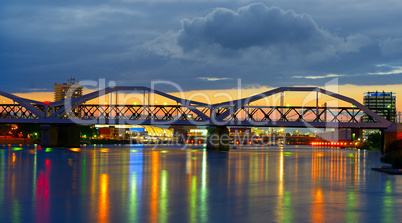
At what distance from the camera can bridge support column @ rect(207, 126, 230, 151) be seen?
156000 millimetres

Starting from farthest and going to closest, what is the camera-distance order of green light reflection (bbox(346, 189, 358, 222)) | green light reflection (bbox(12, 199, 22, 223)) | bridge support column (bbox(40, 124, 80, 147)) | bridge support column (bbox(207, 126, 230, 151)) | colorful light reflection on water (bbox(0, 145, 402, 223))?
bridge support column (bbox(40, 124, 80, 147)), bridge support column (bbox(207, 126, 230, 151)), colorful light reflection on water (bbox(0, 145, 402, 223)), green light reflection (bbox(346, 189, 358, 222)), green light reflection (bbox(12, 199, 22, 223))

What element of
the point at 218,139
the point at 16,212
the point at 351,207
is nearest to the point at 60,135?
the point at 218,139

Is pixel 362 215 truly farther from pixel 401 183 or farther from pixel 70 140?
pixel 70 140

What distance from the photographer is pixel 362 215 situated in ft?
77.3

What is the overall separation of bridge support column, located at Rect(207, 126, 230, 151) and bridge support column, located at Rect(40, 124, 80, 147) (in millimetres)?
40608

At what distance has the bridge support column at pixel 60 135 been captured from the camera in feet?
540

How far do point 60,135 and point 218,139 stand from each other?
1829 inches

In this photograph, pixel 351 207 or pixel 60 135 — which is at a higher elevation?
pixel 60 135

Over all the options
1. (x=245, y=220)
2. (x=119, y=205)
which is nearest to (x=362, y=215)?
(x=245, y=220)

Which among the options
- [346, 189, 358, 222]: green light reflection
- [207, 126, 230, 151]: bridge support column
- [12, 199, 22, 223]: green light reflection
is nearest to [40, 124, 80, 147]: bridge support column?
[207, 126, 230, 151]: bridge support column

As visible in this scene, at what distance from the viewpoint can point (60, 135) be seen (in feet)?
564

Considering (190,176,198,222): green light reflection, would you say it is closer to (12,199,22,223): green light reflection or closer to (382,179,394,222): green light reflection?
(12,199,22,223): green light reflection

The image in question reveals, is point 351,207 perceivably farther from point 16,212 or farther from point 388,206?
point 16,212

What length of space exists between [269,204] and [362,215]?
4.67m
